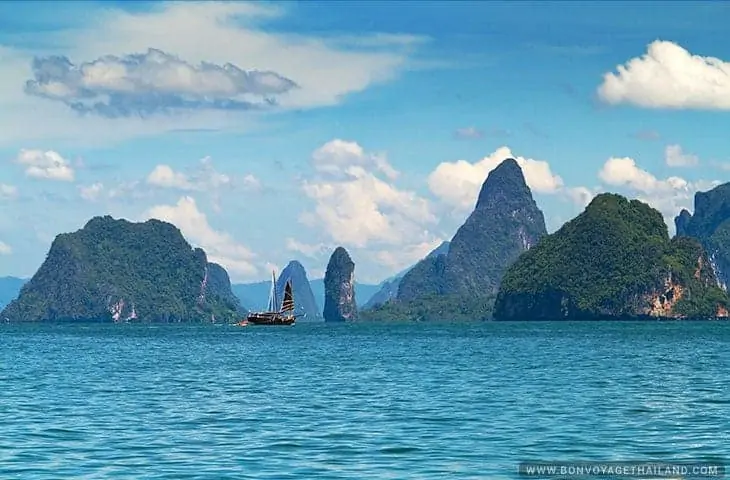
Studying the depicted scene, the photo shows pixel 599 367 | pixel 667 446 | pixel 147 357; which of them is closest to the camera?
pixel 667 446

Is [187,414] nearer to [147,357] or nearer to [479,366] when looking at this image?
A: [479,366]

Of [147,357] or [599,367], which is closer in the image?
[599,367]

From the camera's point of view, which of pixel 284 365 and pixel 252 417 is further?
pixel 284 365

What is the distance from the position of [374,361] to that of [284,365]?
776cm

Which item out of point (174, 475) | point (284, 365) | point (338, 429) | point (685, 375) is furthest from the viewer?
point (284, 365)

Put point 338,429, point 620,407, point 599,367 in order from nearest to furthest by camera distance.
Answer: point 338,429
point 620,407
point 599,367

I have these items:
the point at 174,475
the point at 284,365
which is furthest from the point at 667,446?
the point at 284,365

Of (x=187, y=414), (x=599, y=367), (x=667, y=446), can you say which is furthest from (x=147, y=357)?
(x=667, y=446)

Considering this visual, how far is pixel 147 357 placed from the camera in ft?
306

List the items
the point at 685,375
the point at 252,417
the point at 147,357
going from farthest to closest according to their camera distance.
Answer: the point at 147,357, the point at 685,375, the point at 252,417

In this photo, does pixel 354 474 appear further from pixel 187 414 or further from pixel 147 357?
pixel 147 357

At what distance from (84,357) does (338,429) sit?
61.6m

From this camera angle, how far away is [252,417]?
40.9 m

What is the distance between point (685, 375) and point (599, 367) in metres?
9.40
